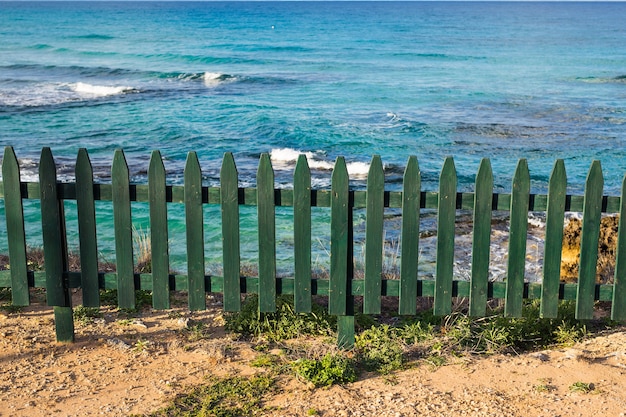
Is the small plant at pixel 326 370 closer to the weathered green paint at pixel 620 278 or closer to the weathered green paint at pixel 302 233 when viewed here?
the weathered green paint at pixel 302 233

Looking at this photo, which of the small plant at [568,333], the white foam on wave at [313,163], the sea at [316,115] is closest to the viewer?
the small plant at [568,333]

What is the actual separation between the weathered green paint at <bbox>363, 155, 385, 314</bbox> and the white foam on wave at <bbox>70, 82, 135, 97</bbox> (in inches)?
1072

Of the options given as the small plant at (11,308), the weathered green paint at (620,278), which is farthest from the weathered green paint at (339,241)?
the small plant at (11,308)

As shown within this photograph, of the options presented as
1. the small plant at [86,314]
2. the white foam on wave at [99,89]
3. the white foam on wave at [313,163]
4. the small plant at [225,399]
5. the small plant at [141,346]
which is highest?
the white foam on wave at [99,89]

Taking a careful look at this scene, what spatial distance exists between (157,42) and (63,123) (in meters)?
42.3

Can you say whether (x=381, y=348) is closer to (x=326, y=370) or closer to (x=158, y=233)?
(x=326, y=370)

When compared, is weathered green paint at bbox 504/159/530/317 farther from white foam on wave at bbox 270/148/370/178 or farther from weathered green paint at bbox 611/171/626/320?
white foam on wave at bbox 270/148/370/178

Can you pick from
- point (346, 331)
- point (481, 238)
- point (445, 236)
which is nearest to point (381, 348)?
point (346, 331)

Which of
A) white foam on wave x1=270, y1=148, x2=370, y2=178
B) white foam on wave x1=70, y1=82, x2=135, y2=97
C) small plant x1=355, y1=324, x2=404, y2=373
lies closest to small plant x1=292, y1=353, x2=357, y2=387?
small plant x1=355, y1=324, x2=404, y2=373

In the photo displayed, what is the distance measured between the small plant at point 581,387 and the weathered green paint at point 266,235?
89.2 inches

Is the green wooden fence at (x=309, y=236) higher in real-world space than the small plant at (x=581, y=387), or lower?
higher

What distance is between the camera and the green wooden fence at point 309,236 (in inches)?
216

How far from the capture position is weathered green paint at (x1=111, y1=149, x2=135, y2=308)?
5.63 metres

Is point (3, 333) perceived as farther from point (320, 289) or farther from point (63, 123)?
point (63, 123)
